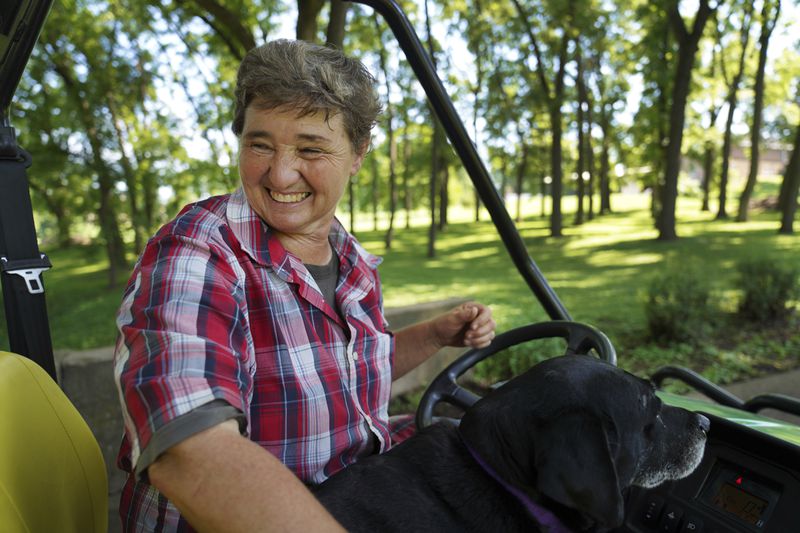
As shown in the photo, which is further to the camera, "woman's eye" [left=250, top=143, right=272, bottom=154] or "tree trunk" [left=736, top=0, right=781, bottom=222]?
"tree trunk" [left=736, top=0, right=781, bottom=222]

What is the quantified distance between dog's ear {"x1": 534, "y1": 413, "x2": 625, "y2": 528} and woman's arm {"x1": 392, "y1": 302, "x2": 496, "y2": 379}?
0.80 metres

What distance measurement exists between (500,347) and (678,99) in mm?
12481

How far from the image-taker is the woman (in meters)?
0.94

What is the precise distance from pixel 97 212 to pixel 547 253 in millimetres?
11418

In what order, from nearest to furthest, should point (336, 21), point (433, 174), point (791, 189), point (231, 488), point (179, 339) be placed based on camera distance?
point (231, 488)
point (179, 339)
point (336, 21)
point (433, 174)
point (791, 189)

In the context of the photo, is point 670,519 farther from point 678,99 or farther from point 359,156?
point 678,99

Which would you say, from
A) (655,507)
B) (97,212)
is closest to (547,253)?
(97,212)

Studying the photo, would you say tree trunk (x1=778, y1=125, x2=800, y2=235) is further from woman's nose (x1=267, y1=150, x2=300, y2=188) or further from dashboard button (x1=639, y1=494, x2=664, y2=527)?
woman's nose (x1=267, y1=150, x2=300, y2=188)

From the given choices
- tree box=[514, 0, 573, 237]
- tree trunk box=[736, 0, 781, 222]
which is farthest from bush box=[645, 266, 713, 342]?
tree box=[514, 0, 573, 237]

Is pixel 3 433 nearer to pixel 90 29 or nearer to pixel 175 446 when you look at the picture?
pixel 175 446

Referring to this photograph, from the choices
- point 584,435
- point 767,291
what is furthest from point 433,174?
point 584,435

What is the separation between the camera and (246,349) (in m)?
1.22

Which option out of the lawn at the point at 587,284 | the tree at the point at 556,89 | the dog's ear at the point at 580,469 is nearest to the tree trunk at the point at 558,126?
the tree at the point at 556,89

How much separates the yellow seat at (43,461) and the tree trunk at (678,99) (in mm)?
9986
